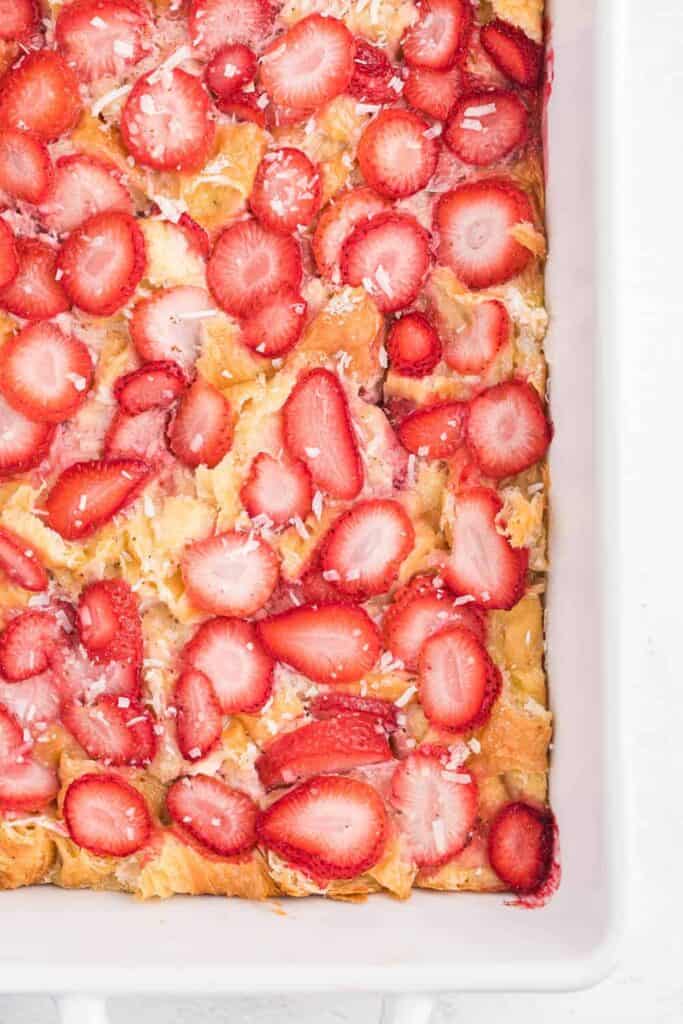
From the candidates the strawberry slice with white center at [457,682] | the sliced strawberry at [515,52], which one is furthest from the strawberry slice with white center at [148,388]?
the sliced strawberry at [515,52]

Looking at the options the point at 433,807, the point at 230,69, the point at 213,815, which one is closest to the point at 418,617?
the point at 433,807

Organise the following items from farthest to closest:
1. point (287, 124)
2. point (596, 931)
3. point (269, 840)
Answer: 1. point (287, 124)
2. point (269, 840)
3. point (596, 931)

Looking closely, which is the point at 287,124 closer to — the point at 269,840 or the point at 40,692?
the point at 40,692

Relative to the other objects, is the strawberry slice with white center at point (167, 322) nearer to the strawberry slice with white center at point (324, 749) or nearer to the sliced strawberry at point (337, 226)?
the sliced strawberry at point (337, 226)

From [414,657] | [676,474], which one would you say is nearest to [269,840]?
[414,657]

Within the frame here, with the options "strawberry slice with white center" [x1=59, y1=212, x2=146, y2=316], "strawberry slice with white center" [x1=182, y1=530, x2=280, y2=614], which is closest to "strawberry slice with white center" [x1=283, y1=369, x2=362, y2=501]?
"strawberry slice with white center" [x1=182, y1=530, x2=280, y2=614]
